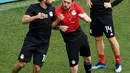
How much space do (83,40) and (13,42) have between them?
2.91 meters

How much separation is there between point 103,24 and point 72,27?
988 mm

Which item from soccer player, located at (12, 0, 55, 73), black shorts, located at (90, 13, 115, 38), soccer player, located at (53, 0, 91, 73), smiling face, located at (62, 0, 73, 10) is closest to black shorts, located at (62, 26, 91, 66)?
soccer player, located at (53, 0, 91, 73)

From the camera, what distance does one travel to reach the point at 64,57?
8.32 meters

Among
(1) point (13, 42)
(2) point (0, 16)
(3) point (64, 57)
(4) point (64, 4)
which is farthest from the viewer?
(2) point (0, 16)

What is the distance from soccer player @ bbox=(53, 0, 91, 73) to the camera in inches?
252

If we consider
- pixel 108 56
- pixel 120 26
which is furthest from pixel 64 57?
pixel 120 26

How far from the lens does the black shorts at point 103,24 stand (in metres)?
7.31

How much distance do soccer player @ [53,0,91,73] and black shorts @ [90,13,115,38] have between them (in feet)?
2.54

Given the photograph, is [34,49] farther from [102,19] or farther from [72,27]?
[102,19]

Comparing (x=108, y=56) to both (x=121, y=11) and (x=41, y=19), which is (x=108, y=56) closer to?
(x=41, y=19)

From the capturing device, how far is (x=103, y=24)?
734cm

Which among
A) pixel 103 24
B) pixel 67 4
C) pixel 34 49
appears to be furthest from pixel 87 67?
pixel 67 4

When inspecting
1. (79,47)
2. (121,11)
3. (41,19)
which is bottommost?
(121,11)

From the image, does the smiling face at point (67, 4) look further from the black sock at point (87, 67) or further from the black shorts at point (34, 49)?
the black sock at point (87, 67)
